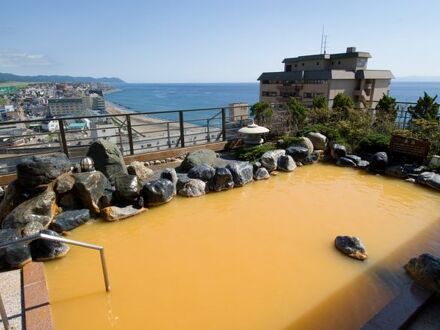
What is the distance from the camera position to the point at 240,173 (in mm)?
5934

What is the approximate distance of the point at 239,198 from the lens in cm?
536

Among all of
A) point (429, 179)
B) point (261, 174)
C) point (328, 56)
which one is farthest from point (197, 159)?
point (328, 56)

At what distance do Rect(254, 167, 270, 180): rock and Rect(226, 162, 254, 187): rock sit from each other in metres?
0.19

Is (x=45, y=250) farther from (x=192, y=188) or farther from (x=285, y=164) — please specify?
(x=285, y=164)

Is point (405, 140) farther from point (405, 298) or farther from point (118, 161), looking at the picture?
point (118, 161)

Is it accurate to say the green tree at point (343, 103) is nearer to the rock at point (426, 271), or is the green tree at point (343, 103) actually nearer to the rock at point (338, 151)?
the rock at point (338, 151)

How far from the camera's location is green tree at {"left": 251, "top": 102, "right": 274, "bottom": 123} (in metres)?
8.81

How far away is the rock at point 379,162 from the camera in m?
6.78

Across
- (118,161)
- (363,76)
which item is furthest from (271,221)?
(363,76)

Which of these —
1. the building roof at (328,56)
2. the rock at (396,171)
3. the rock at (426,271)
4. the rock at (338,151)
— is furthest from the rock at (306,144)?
the building roof at (328,56)

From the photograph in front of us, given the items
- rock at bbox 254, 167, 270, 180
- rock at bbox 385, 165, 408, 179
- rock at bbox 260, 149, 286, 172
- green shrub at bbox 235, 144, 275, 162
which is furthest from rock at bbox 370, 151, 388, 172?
rock at bbox 254, 167, 270, 180

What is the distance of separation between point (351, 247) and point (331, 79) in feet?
99.8

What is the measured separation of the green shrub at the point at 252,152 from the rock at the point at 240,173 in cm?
98

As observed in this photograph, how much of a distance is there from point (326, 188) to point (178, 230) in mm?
3353
